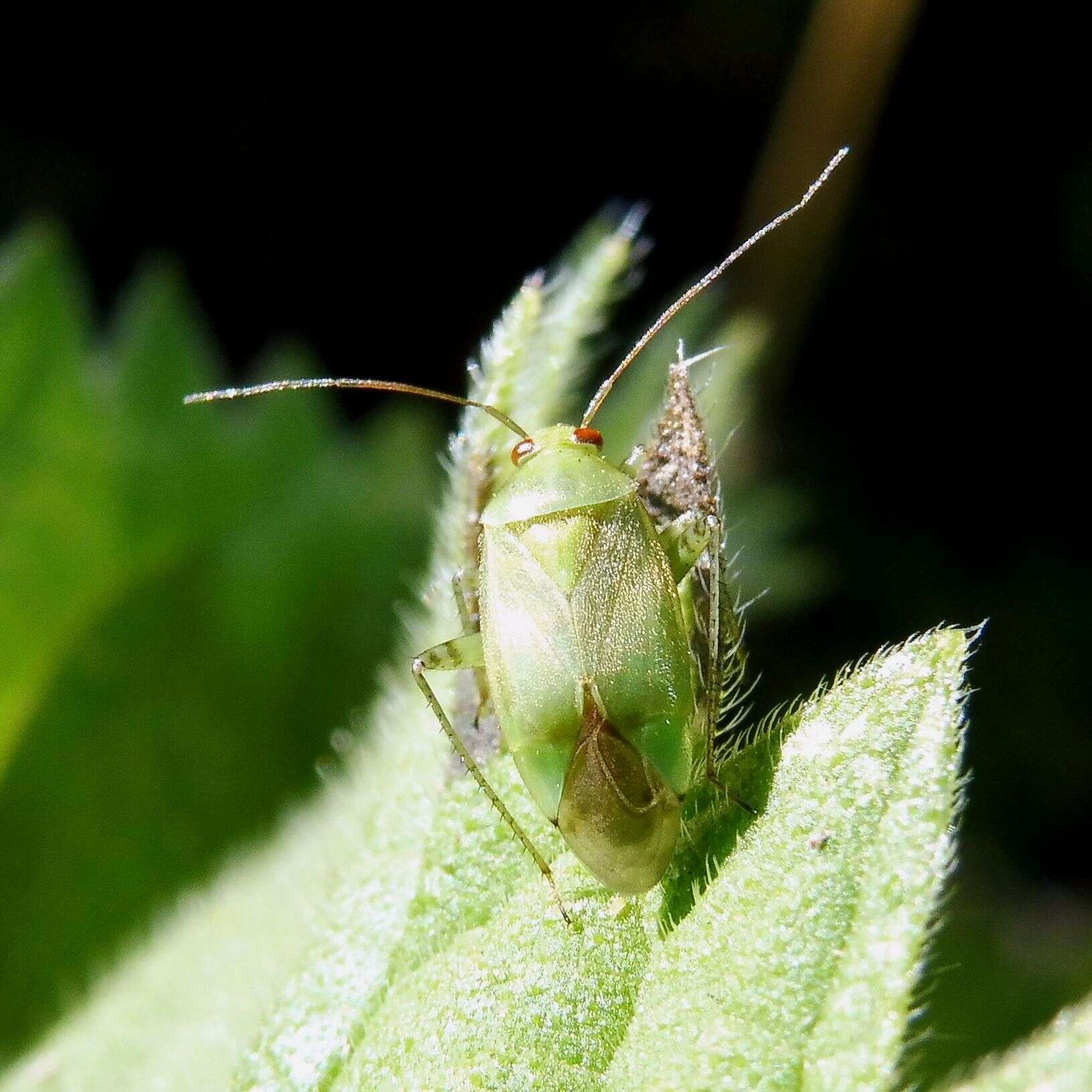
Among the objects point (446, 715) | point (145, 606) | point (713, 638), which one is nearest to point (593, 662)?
point (713, 638)

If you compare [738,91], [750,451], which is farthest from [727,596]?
[738,91]

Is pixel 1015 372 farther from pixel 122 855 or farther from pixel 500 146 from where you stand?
pixel 122 855

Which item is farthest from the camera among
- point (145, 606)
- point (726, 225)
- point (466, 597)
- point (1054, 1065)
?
point (726, 225)

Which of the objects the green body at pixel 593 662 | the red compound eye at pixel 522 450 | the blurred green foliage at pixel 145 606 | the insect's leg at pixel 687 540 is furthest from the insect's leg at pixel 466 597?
the blurred green foliage at pixel 145 606

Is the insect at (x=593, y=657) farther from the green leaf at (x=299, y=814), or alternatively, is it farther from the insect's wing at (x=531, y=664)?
the green leaf at (x=299, y=814)

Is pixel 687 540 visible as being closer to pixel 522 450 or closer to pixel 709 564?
pixel 709 564

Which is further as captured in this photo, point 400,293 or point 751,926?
point 400,293
